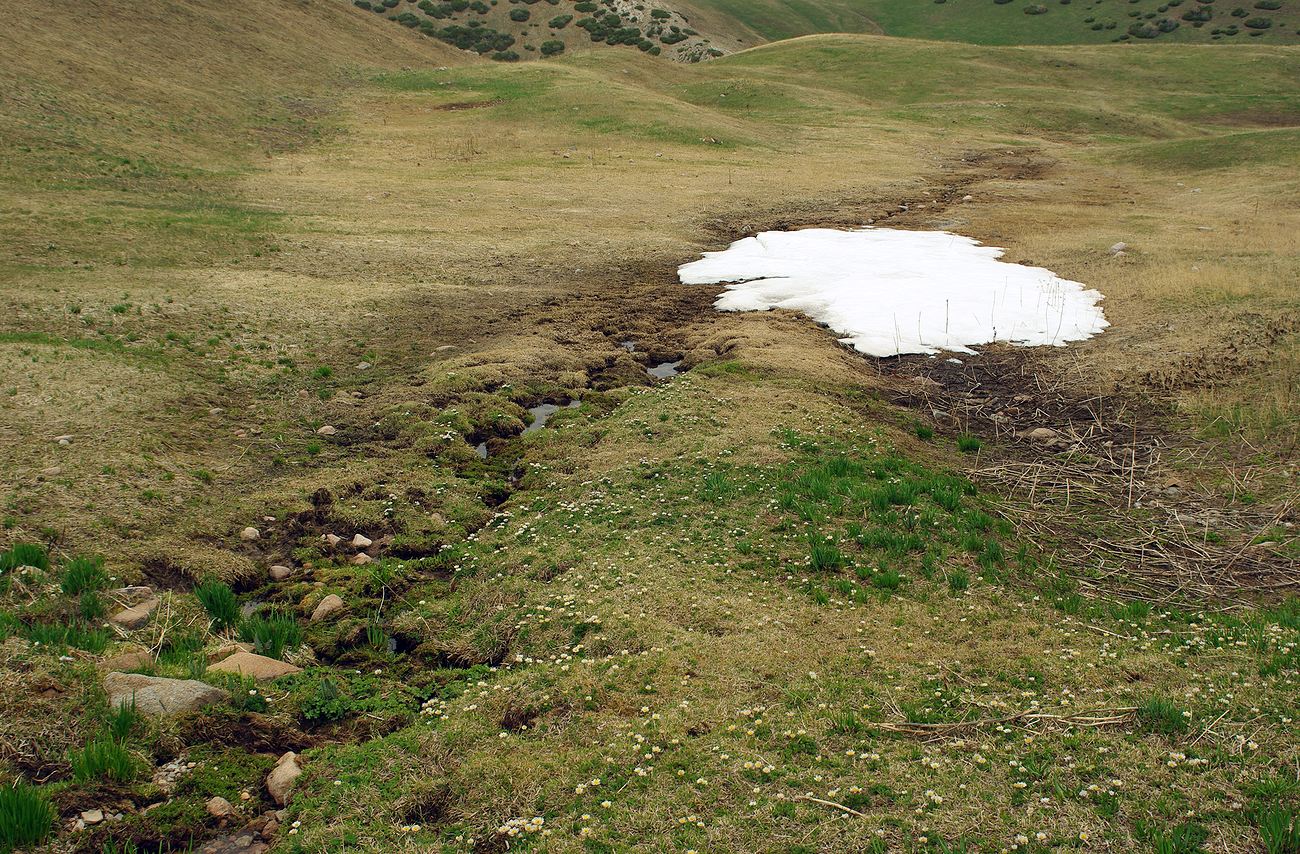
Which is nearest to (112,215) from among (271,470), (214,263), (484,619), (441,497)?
(214,263)

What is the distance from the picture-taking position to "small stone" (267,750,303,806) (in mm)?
7043

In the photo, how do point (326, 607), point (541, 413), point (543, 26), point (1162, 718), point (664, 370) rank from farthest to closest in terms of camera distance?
point (543, 26)
point (664, 370)
point (541, 413)
point (326, 607)
point (1162, 718)

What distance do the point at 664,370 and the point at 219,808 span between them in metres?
13.5

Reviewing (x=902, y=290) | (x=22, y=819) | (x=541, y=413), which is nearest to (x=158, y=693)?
(x=22, y=819)

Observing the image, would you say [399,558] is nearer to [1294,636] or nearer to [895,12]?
[1294,636]

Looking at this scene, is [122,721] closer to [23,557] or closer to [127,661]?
[127,661]

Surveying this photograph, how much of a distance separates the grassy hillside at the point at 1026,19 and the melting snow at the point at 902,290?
75376 millimetres

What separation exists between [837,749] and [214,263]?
869 inches

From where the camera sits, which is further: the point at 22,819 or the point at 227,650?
the point at 227,650

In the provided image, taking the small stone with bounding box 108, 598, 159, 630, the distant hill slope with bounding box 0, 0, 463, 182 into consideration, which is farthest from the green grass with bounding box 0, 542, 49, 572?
the distant hill slope with bounding box 0, 0, 463, 182

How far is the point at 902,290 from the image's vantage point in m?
23.1

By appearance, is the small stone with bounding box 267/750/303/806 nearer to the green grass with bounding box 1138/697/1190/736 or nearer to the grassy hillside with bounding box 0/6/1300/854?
the grassy hillside with bounding box 0/6/1300/854

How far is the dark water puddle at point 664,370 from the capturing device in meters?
18.5

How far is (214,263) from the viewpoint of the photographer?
22.7 m
